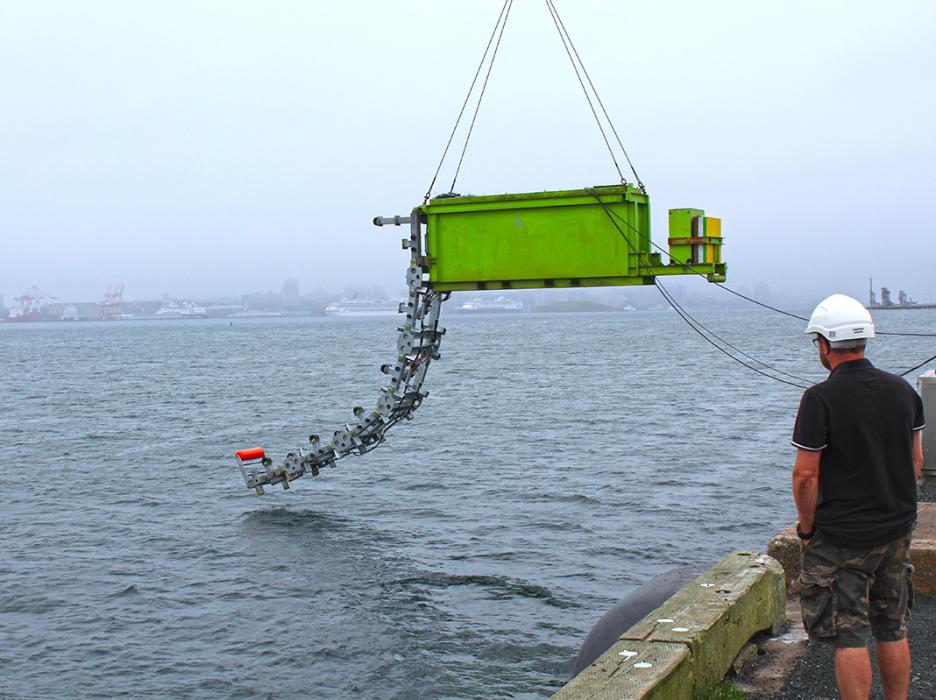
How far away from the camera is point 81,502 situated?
75.6ft

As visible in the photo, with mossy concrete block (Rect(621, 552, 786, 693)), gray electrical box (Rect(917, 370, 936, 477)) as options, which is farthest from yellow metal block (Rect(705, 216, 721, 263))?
mossy concrete block (Rect(621, 552, 786, 693))

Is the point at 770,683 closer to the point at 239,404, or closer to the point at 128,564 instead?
the point at 128,564

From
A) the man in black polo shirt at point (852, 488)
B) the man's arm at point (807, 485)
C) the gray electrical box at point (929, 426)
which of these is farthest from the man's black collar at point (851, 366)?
the gray electrical box at point (929, 426)

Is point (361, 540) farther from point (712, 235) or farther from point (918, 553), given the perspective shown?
point (918, 553)

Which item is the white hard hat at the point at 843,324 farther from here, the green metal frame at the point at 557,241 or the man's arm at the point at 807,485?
the green metal frame at the point at 557,241

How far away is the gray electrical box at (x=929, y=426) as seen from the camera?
13344mm

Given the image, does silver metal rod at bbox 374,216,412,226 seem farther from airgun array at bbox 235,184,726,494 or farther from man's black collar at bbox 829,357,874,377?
man's black collar at bbox 829,357,874,377

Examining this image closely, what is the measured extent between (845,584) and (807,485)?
602mm

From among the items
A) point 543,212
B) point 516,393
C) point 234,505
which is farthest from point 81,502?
point 516,393

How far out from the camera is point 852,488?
18.1 feet

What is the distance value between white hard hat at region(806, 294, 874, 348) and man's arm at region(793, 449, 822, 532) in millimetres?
609

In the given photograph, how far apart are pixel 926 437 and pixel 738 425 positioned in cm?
2169

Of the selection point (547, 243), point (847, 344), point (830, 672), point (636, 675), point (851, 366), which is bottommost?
point (830, 672)

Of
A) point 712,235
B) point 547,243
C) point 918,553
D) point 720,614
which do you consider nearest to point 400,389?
point 547,243
